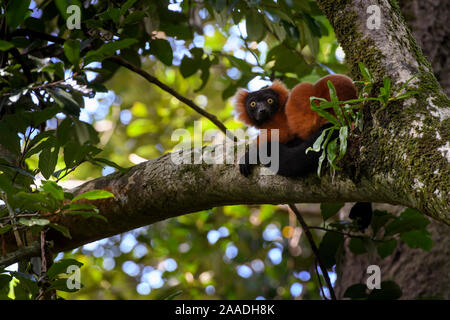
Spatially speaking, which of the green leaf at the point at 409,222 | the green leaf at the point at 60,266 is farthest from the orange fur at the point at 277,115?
the green leaf at the point at 60,266

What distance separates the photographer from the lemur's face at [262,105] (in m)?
4.60

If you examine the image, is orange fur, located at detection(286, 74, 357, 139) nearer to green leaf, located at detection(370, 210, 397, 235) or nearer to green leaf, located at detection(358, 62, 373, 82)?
green leaf, located at detection(358, 62, 373, 82)

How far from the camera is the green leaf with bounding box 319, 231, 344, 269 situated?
4.09 metres

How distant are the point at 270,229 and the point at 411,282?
3805mm

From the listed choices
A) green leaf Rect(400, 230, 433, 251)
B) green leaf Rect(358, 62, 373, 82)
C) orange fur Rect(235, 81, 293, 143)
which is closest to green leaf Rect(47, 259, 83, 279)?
orange fur Rect(235, 81, 293, 143)

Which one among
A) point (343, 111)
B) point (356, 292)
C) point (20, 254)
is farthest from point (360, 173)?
point (20, 254)

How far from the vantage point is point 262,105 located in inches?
183

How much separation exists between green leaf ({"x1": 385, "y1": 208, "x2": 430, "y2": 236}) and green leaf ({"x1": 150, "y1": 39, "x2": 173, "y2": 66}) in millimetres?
2350

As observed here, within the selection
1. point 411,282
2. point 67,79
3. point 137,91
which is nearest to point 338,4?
point 67,79

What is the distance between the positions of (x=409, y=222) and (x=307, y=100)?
52.1 inches

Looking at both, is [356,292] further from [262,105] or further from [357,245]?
[262,105]

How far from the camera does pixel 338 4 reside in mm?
3010

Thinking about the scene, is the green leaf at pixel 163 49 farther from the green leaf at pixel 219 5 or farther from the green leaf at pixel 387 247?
the green leaf at pixel 387 247

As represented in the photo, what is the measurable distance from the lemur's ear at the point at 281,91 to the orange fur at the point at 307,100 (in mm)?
1083
